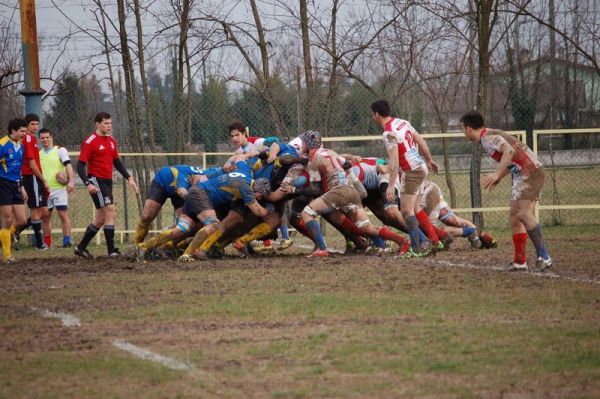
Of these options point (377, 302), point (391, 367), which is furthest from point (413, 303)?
point (391, 367)

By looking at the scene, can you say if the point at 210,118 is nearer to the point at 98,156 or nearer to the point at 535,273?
the point at 98,156

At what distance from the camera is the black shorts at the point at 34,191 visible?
17.4 metres

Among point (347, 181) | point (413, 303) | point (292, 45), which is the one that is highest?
point (292, 45)

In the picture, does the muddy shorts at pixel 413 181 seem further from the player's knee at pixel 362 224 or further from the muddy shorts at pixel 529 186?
the muddy shorts at pixel 529 186

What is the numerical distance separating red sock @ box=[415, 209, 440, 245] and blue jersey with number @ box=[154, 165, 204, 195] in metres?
3.31

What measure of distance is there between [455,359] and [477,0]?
531 inches

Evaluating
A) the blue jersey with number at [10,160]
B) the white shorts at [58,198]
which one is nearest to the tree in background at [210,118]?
the white shorts at [58,198]

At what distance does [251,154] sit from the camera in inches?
569

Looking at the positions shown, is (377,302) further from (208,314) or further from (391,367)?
(391,367)

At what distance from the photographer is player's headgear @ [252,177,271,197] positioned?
1353 centimetres

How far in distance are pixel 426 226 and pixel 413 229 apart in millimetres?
630

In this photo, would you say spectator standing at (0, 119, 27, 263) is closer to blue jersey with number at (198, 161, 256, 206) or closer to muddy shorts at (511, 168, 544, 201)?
blue jersey with number at (198, 161, 256, 206)

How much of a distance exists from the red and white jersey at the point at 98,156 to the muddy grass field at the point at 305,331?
2.25m

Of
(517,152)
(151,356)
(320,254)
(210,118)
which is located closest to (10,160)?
(320,254)
